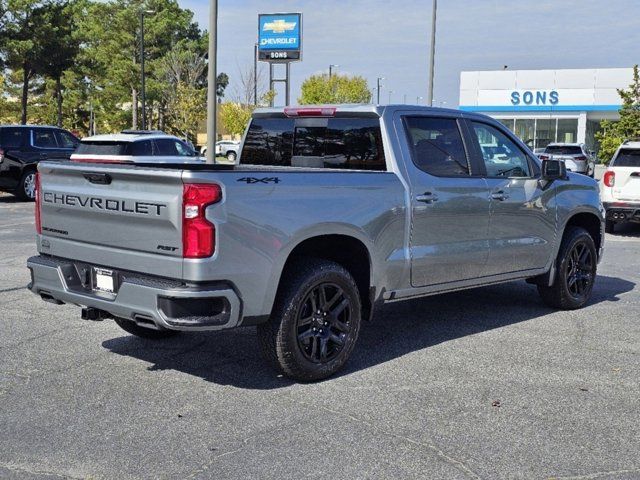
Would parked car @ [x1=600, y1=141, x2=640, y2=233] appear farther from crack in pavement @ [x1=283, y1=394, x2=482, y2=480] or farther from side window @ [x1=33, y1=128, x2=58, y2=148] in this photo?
side window @ [x1=33, y1=128, x2=58, y2=148]

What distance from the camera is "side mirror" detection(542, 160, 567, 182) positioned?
6984 mm

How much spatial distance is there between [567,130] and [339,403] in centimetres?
5417

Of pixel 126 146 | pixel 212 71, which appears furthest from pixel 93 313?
pixel 212 71

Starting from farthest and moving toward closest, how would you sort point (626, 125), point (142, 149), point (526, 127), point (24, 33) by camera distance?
point (526, 127) → point (24, 33) → point (626, 125) → point (142, 149)

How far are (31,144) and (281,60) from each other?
66.1 ft

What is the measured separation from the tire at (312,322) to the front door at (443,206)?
773mm

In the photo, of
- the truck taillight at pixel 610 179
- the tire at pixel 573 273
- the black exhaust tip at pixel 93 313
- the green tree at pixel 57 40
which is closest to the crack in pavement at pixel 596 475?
the black exhaust tip at pixel 93 313

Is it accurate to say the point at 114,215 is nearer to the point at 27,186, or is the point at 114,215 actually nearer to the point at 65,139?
the point at 27,186

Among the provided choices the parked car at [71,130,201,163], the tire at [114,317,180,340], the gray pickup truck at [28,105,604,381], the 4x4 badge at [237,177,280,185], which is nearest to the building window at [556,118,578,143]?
the parked car at [71,130,201,163]

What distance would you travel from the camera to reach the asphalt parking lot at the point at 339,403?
3.98 metres

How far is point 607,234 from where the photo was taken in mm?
14906

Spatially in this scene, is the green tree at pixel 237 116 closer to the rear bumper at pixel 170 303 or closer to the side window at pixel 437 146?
the side window at pixel 437 146

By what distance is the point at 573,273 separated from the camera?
7.75 m

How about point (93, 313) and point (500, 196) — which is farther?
point (500, 196)
